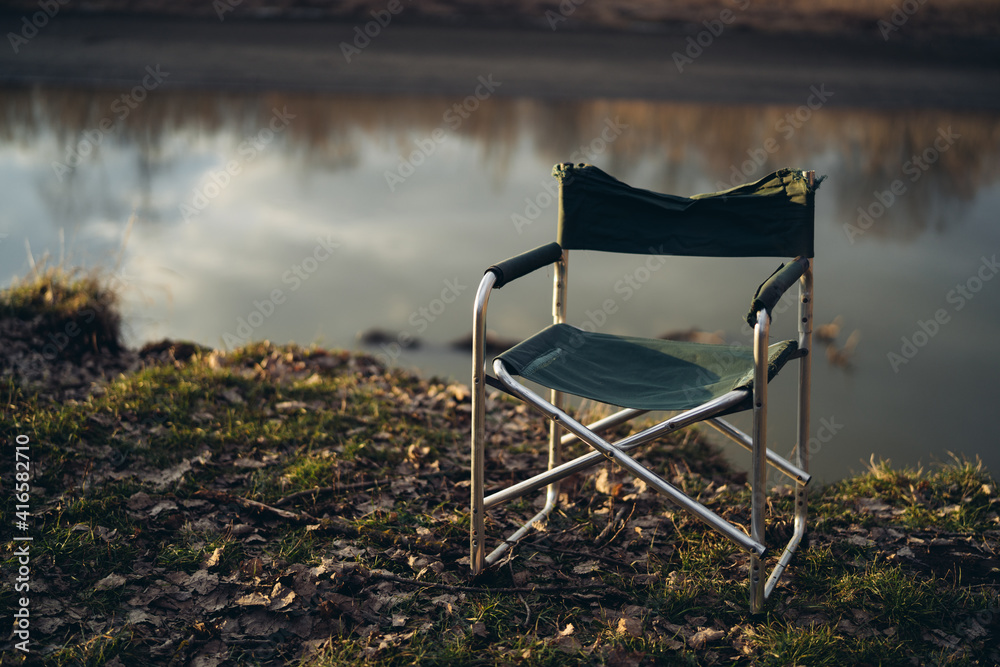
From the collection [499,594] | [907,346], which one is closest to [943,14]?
[907,346]

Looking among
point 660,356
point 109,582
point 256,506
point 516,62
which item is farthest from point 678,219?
point 516,62

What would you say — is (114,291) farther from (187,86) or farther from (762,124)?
(762,124)

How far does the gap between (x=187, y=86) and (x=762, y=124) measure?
21.2 feet

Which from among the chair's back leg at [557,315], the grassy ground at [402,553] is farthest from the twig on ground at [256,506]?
the chair's back leg at [557,315]

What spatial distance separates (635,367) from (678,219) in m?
0.50

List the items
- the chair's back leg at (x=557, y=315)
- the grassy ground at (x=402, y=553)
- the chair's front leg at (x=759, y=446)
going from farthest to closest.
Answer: the chair's back leg at (x=557, y=315), the grassy ground at (x=402, y=553), the chair's front leg at (x=759, y=446)

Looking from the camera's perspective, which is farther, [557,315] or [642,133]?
[642,133]

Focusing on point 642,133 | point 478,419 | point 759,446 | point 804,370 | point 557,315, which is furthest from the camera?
point 642,133

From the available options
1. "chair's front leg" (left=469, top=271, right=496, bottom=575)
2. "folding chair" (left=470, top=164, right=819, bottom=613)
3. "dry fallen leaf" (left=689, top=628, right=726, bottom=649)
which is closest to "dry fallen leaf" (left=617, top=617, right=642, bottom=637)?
"dry fallen leaf" (left=689, top=628, right=726, bottom=649)

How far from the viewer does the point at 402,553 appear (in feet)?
8.29

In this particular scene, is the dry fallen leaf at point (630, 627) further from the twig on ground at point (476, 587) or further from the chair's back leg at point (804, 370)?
the chair's back leg at point (804, 370)

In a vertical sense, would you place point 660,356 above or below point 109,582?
above

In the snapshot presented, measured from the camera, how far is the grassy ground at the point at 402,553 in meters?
2.13

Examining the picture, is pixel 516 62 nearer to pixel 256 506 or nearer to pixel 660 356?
pixel 660 356
